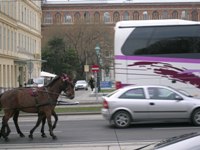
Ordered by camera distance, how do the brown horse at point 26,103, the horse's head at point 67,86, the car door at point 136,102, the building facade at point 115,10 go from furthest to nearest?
the building facade at point 115,10 < the car door at point 136,102 < the horse's head at point 67,86 < the brown horse at point 26,103

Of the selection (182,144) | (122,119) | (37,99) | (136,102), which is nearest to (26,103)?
(37,99)

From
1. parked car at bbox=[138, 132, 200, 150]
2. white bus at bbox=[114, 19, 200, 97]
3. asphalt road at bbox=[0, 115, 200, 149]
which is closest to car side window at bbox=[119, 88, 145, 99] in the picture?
asphalt road at bbox=[0, 115, 200, 149]

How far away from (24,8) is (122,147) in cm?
6443

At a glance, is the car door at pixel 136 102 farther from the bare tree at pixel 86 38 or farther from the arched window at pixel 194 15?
the arched window at pixel 194 15

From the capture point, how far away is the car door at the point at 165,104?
663 inches

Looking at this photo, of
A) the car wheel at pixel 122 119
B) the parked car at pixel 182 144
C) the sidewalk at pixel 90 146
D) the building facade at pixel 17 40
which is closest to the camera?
the parked car at pixel 182 144

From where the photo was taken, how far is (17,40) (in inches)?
2744

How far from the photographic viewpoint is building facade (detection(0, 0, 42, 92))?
61781 millimetres

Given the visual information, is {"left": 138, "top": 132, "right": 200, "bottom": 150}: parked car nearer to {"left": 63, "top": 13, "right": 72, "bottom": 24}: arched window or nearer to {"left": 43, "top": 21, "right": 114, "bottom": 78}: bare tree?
{"left": 43, "top": 21, "right": 114, "bottom": 78}: bare tree

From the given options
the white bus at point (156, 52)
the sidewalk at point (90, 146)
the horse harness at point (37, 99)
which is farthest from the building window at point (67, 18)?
the sidewalk at point (90, 146)

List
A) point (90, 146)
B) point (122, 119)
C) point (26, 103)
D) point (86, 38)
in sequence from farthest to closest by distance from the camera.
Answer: point (86, 38) < point (122, 119) < point (26, 103) < point (90, 146)

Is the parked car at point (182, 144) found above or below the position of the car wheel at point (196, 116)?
above

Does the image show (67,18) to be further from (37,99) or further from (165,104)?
(37,99)

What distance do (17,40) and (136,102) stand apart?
54690mm
